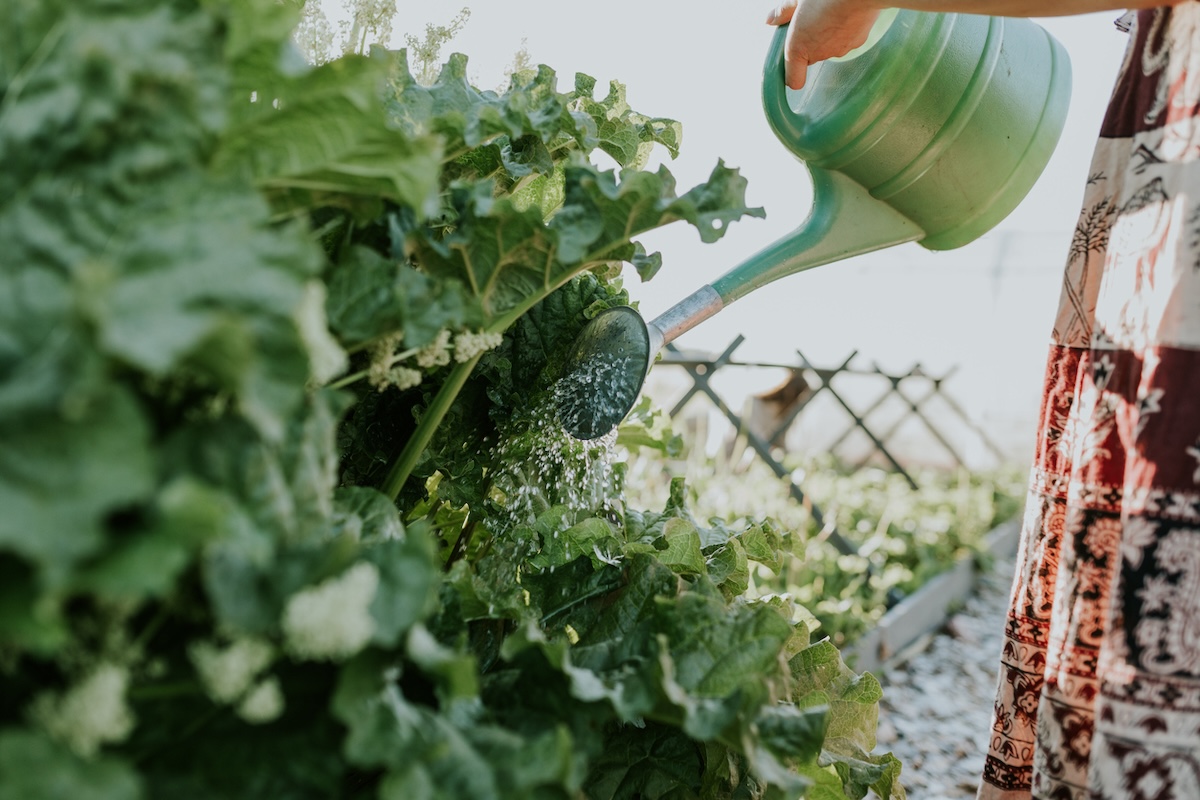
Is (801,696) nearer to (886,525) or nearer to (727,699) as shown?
(727,699)

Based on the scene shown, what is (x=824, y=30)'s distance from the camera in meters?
1.19

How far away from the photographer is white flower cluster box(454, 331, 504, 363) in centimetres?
87

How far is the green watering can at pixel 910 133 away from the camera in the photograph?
129 cm

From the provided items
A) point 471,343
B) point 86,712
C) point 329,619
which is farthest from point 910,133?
point 86,712

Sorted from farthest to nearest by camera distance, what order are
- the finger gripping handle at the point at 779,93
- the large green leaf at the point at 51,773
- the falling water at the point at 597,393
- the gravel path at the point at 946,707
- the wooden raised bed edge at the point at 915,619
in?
the wooden raised bed edge at the point at 915,619
the gravel path at the point at 946,707
the finger gripping handle at the point at 779,93
the falling water at the point at 597,393
the large green leaf at the point at 51,773

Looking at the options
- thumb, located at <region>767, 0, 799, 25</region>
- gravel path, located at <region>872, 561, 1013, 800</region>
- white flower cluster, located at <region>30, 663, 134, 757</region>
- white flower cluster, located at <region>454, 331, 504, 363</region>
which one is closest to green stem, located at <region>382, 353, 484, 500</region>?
white flower cluster, located at <region>454, 331, 504, 363</region>

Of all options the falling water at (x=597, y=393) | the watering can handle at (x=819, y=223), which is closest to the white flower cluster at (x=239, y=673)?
the falling water at (x=597, y=393)

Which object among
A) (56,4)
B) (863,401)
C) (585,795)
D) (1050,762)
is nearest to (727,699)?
(585,795)

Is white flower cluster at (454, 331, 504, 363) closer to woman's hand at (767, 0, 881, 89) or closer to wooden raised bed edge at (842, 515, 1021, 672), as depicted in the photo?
woman's hand at (767, 0, 881, 89)

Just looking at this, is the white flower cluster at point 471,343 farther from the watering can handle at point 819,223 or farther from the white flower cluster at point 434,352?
the watering can handle at point 819,223

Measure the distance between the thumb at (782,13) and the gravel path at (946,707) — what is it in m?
1.99

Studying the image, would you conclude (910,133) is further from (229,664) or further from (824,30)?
(229,664)

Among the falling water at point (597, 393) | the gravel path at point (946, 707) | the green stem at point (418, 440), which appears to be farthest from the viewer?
the gravel path at point (946, 707)

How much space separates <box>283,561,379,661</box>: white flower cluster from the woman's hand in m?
0.93
